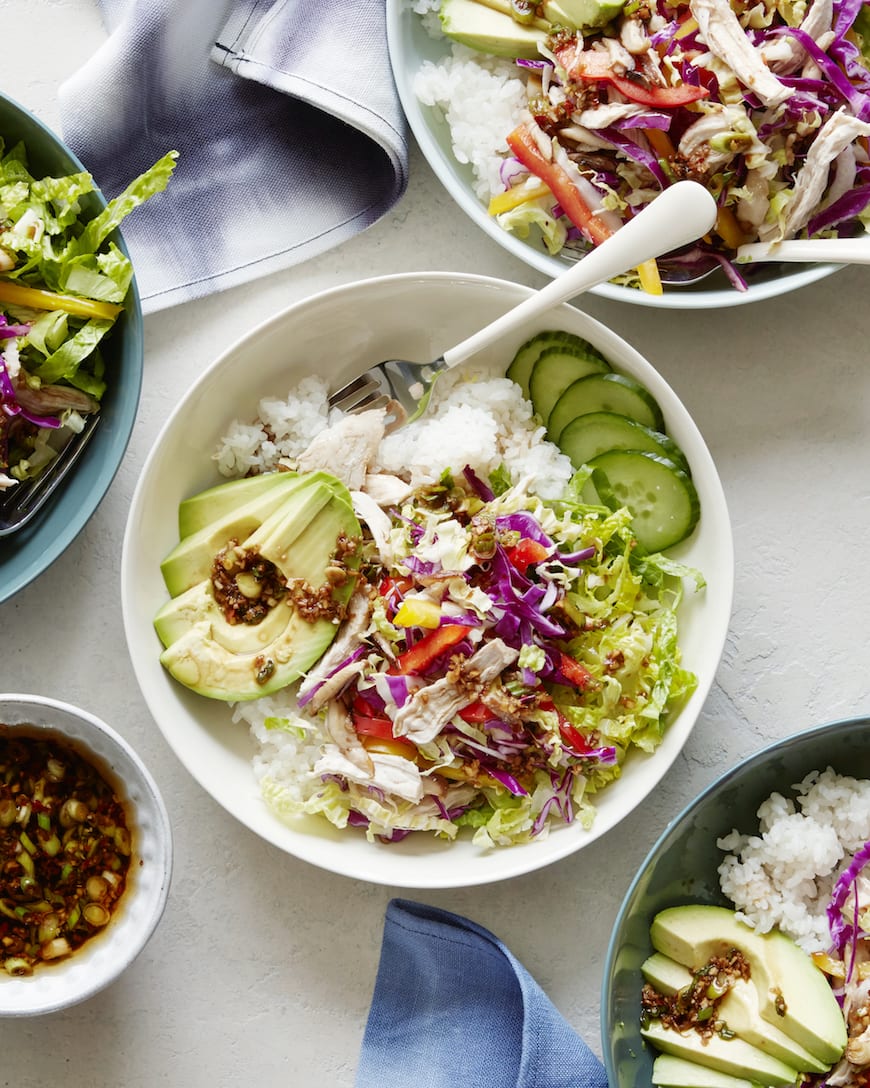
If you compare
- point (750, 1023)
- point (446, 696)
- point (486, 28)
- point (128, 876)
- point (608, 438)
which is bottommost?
point (750, 1023)

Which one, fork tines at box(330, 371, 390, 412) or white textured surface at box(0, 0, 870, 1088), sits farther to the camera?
white textured surface at box(0, 0, 870, 1088)

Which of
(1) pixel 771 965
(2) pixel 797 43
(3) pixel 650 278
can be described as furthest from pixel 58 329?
(1) pixel 771 965

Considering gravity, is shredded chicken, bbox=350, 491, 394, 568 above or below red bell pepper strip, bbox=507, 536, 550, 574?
above

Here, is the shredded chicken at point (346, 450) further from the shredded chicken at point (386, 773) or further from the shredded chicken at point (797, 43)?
the shredded chicken at point (797, 43)

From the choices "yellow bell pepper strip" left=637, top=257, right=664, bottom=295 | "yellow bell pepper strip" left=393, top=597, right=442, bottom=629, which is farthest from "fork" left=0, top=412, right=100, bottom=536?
"yellow bell pepper strip" left=637, top=257, right=664, bottom=295

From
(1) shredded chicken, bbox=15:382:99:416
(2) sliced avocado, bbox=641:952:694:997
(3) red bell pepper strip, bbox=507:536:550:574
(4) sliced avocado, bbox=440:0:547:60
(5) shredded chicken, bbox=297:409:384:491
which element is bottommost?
(2) sliced avocado, bbox=641:952:694:997

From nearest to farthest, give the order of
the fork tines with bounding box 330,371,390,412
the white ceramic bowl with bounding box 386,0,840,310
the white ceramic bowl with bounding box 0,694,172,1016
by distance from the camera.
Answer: the white ceramic bowl with bounding box 0,694,172,1016 → the white ceramic bowl with bounding box 386,0,840,310 → the fork tines with bounding box 330,371,390,412

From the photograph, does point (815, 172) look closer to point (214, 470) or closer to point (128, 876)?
point (214, 470)

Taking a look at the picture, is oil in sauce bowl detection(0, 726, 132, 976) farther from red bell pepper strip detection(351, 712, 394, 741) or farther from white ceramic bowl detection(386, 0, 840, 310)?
white ceramic bowl detection(386, 0, 840, 310)
